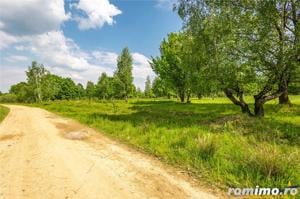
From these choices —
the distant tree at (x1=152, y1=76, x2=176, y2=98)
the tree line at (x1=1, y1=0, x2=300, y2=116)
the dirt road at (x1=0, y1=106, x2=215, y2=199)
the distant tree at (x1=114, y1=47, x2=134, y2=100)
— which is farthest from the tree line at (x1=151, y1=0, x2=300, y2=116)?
the distant tree at (x1=114, y1=47, x2=134, y2=100)

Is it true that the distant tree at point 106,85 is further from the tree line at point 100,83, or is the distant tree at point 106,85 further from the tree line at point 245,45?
the tree line at point 245,45

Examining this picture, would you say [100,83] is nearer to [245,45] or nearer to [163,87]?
[163,87]

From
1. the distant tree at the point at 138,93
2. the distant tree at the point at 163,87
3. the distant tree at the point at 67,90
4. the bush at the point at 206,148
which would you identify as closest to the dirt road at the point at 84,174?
the bush at the point at 206,148

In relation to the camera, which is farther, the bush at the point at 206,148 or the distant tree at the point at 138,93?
the distant tree at the point at 138,93

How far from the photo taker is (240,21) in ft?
47.8

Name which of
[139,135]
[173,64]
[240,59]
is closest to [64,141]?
[139,135]

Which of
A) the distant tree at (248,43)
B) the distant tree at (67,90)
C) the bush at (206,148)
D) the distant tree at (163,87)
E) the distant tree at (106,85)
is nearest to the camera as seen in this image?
→ the bush at (206,148)

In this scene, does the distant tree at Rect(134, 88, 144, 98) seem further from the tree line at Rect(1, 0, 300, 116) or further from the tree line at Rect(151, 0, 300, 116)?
the tree line at Rect(151, 0, 300, 116)

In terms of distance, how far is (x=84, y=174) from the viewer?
6.05 m
